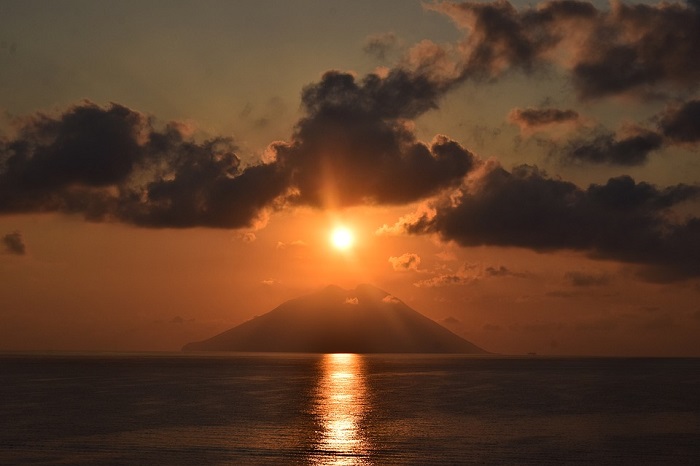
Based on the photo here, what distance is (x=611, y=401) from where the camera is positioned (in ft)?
412

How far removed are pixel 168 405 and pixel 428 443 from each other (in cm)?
5058

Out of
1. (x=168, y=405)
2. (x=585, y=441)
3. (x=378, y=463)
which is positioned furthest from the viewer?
(x=168, y=405)

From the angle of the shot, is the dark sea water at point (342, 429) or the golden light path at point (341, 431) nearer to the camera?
the golden light path at point (341, 431)

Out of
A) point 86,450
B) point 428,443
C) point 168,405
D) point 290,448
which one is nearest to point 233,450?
point 290,448

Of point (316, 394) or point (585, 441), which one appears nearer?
point (585, 441)

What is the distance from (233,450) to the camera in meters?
62.1

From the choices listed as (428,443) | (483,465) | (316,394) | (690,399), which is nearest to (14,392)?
(316,394)

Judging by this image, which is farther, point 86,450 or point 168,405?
point 168,405

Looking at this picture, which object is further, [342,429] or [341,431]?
[342,429]

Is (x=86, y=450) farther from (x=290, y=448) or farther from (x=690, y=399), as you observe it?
(x=690, y=399)

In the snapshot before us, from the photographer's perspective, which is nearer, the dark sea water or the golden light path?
the golden light path

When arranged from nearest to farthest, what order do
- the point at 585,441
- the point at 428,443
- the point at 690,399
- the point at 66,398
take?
the point at 428,443
the point at 585,441
the point at 66,398
the point at 690,399

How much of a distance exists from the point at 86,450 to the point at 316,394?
77.9 meters

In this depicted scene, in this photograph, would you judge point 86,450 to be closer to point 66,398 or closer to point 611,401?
point 66,398
